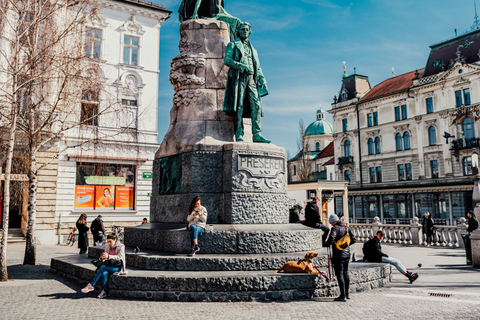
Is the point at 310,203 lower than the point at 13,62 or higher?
lower

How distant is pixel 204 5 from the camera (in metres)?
10.6

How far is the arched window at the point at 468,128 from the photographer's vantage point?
140ft

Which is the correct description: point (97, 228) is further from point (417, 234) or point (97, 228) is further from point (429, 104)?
point (429, 104)

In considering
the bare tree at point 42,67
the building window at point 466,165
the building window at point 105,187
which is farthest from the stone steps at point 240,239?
the building window at point 466,165

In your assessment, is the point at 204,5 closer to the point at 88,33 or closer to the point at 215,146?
the point at 215,146

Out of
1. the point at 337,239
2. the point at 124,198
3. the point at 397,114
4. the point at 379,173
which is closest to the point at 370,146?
the point at 379,173

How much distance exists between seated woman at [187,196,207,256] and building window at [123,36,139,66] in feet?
66.9

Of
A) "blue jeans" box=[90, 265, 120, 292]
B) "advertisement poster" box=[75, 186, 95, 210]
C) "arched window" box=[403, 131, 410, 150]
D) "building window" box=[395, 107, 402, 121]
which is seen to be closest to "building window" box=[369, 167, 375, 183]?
"arched window" box=[403, 131, 410, 150]

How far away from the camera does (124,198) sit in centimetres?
2447

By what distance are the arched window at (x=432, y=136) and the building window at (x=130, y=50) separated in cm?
3565

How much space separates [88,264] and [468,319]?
7.25 m

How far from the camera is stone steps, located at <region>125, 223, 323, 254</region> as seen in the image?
7680 mm

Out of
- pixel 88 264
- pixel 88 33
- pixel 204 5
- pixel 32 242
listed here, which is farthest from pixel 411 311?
pixel 88 33

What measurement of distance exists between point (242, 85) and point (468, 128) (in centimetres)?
4186
